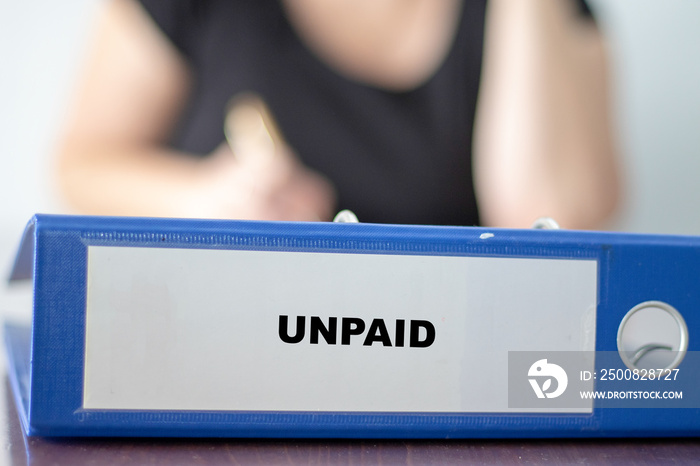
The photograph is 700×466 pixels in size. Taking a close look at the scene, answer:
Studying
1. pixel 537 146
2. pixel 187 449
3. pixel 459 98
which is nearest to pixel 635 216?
pixel 537 146

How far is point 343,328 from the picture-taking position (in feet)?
0.77

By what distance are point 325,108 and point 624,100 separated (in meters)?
0.68

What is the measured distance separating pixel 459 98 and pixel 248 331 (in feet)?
2.98

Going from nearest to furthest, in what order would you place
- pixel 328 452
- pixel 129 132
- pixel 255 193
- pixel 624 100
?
1. pixel 328 452
2. pixel 255 193
3. pixel 129 132
4. pixel 624 100

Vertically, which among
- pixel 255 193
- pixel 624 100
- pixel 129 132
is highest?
pixel 624 100

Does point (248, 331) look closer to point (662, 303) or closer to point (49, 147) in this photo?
point (662, 303)

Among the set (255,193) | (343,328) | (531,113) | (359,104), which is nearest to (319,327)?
(343,328)

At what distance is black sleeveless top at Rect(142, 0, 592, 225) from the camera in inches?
39.0

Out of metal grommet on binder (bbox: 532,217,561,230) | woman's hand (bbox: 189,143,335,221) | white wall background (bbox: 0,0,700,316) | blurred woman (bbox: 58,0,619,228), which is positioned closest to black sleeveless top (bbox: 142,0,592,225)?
blurred woman (bbox: 58,0,619,228)

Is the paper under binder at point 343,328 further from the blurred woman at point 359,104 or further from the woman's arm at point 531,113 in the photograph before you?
the woman's arm at point 531,113

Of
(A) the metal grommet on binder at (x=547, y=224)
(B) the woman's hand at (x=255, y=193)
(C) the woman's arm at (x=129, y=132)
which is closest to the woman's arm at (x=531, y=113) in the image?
(C) the woman's arm at (x=129, y=132)

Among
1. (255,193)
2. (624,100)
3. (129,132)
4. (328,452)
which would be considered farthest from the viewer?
(624,100)

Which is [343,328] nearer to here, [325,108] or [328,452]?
[328,452]

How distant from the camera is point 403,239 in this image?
24 centimetres
